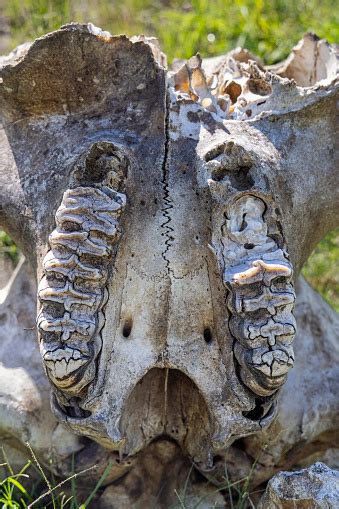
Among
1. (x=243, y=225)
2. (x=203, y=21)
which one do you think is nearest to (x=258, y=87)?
(x=243, y=225)

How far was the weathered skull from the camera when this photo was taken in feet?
6.79

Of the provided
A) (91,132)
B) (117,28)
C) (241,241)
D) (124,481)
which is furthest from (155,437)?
(117,28)

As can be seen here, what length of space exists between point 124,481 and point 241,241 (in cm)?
78

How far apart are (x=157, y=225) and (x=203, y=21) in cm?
268

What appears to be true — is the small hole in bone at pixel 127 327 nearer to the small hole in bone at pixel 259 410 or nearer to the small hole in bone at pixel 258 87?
the small hole in bone at pixel 259 410

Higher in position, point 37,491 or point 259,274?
point 259,274

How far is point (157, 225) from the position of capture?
219cm

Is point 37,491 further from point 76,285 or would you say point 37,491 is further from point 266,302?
point 266,302

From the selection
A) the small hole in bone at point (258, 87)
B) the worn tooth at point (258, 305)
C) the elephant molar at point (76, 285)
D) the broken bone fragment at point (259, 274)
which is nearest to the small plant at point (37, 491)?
the elephant molar at point (76, 285)

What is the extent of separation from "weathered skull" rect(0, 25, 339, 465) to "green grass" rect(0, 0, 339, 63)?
2081 millimetres

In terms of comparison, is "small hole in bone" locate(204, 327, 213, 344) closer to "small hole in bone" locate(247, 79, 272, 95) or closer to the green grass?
"small hole in bone" locate(247, 79, 272, 95)

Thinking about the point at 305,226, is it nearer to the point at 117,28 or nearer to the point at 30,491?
the point at 30,491

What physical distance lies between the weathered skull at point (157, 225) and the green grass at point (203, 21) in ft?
6.83

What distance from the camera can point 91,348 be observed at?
2080 mm
